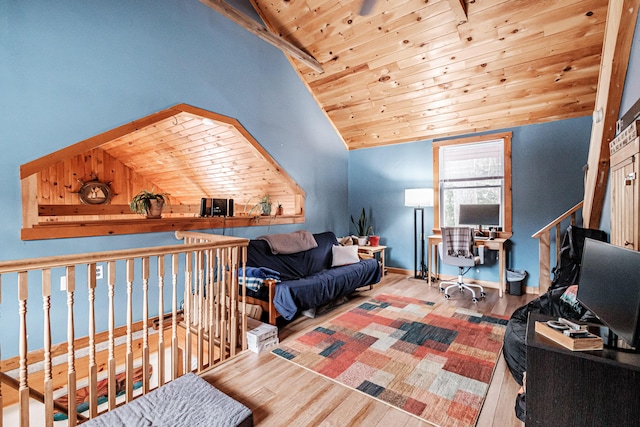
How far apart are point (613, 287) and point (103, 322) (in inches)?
141

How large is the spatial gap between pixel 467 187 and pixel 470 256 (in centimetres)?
128

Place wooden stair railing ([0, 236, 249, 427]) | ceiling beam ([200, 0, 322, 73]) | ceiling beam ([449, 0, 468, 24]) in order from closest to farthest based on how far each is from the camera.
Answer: wooden stair railing ([0, 236, 249, 427]) < ceiling beam ([449, 0, 468, 24]) < ceiling beam ([200, 0, 322, 73])

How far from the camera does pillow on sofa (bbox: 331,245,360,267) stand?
13.3 feet

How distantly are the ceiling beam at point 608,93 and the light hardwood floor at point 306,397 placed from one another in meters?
1.92

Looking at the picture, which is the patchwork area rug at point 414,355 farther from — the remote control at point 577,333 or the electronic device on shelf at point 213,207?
the electronic device on shelf at point 213,207

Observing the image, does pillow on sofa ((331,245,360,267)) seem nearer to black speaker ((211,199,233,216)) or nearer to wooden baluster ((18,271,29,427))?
black speaker ((211,199,233,216))

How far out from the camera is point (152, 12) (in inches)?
112

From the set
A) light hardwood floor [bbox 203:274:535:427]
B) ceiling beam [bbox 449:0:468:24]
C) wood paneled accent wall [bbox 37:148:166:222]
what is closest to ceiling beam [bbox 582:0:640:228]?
ceiling beam [bbox 449:0:468:24]

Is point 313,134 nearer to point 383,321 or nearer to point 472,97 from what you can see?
point 472,97

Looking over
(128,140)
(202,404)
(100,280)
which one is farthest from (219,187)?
(202,404)

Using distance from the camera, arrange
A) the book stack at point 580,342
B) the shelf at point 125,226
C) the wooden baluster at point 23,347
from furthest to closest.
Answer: the shelf at point 125,226 → the wooden baluster at point 23,347 → the book stack at point 580,342

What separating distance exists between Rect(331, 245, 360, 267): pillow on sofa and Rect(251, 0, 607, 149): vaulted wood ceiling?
84.2 inches

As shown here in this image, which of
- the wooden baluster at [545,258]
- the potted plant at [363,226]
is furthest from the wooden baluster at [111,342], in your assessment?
the wooden baluster at [545,258]

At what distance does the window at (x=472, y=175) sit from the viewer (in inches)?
163
